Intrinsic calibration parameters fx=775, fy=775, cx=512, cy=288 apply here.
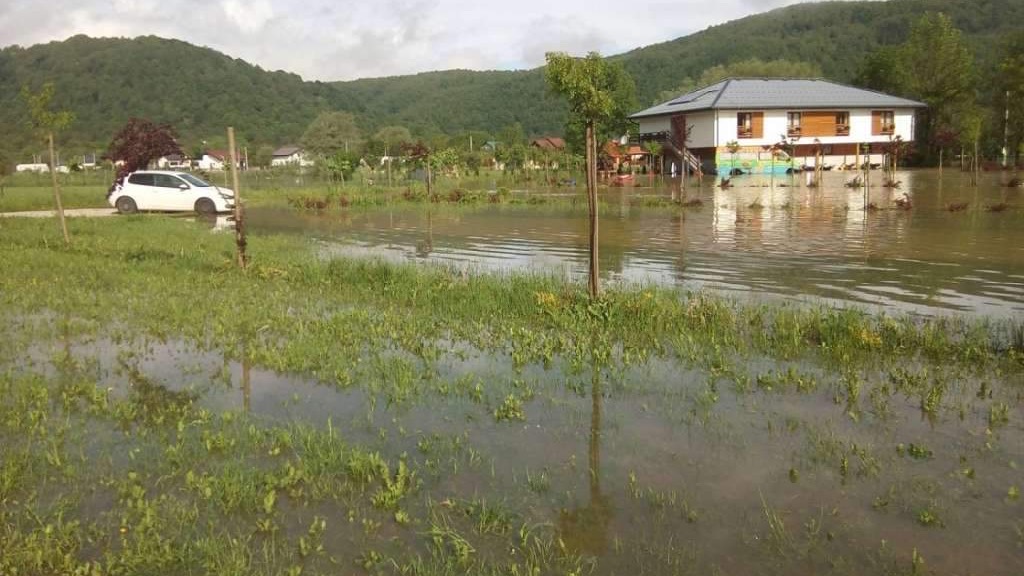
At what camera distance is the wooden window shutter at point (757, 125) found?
51938 mm

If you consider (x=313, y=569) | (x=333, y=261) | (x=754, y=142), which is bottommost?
(x=313, y=569)

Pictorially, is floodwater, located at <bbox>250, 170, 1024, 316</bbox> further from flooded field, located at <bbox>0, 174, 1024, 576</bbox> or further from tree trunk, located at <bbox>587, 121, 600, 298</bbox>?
tree trunk, located at <bbox>587, 121, 600, 298</bbox>

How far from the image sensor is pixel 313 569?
371 centimetres

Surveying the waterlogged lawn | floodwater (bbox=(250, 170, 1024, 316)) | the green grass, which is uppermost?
the green grass

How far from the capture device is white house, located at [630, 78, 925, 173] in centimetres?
5128

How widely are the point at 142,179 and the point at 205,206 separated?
7.26 ft

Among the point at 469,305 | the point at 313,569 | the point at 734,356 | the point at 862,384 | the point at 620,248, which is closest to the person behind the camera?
the point at 313,569

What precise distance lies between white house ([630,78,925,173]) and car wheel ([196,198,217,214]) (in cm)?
3275

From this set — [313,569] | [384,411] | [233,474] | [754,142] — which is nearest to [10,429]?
[233,474]

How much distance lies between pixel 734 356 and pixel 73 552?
18.4 ft

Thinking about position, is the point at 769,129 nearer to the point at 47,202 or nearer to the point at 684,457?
the point at 47,202

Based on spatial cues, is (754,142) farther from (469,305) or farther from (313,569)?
(313,569)

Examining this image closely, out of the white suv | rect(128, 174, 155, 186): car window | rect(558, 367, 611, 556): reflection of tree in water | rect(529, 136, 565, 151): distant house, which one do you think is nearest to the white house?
rect(529, 136, 565, 151): distant house

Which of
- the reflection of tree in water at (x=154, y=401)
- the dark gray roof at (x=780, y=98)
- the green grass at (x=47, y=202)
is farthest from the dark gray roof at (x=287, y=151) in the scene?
the reflection of tree in water at (x=154, y=401)
